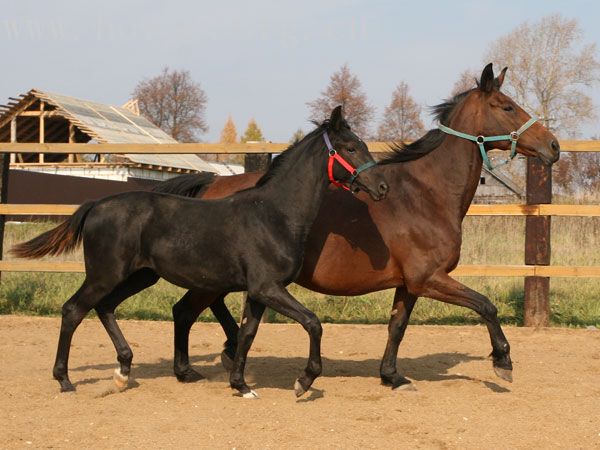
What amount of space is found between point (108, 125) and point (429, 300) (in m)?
26.0

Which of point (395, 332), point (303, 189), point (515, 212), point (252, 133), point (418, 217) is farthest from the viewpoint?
point (252, 133)

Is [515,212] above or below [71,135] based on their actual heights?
below

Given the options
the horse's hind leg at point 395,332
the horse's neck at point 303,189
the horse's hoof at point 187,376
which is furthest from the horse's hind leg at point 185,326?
the horse's hind leg at point 395,332

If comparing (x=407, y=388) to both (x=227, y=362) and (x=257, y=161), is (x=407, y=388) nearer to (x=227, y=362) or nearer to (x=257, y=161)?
(x=227, y=362)

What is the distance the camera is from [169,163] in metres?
31.7

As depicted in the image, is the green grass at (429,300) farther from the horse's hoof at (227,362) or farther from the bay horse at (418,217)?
the bay horse at (418,217)

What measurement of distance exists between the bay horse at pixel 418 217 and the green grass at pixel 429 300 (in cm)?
302

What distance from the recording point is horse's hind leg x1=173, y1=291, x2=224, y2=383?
5676 millimetres

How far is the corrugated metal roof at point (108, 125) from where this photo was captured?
2966 centimetres

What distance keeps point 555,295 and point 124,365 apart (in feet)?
18.5

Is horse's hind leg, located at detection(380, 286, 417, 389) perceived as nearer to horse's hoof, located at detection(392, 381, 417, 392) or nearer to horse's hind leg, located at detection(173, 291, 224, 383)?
horse's hoof, located at detection(392, 381, 417, 392)

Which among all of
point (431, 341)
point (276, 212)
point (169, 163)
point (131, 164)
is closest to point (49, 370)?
point (276, 212)

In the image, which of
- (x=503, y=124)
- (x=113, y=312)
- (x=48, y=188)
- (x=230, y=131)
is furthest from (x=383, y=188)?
(x=230, y=131)

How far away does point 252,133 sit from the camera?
8831 centimetres
